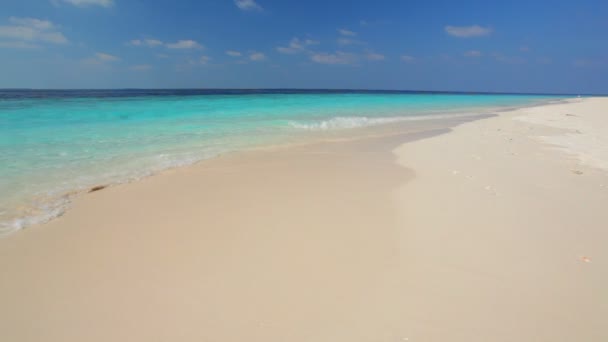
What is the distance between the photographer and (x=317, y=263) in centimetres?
229

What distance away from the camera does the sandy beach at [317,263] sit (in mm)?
1706

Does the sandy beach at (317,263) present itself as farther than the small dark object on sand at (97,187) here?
No

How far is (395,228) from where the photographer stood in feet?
9.48

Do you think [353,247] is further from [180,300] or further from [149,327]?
[149,327]

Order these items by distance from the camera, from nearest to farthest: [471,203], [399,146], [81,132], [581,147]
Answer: [471,203] → [581,147] → [399,146] → [81,132]

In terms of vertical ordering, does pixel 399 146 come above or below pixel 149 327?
above

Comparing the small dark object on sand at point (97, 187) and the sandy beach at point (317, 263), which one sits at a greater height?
the small dark object on sand at point (97, 187)

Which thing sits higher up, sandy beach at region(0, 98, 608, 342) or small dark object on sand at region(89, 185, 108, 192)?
small dark object on sand at region(89, 185, 108, 192)

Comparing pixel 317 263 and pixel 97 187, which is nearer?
pixel 317 263

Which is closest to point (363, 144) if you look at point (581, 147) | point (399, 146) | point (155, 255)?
point (399, 146)

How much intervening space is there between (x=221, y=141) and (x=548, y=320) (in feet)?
23.4

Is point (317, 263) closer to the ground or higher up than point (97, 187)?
closer to the ground

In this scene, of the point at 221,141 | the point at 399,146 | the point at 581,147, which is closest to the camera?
the point at 581,147

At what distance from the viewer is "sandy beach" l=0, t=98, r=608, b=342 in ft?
5.60
